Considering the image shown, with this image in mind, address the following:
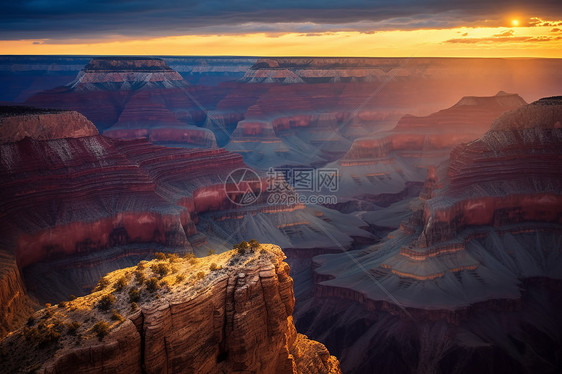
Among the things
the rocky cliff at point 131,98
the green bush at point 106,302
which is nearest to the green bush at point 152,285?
the green bush at point 106,302

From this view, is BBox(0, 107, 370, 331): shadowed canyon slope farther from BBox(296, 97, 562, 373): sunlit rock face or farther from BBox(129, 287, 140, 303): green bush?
BBox(129, 287, 140, 303): green bush

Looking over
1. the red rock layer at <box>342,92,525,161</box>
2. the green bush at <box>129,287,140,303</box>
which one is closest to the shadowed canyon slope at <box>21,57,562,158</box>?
the red rock layer at <box>342,92,525,161</box>

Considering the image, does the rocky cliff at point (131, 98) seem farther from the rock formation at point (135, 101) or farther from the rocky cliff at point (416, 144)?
the rocky cliff at point (416, 144)

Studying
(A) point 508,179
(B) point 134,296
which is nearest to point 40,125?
(B) point 134,296

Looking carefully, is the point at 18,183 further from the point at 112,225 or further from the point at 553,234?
the point at 553,234

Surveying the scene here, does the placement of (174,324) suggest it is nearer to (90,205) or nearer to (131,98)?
(90,205)
